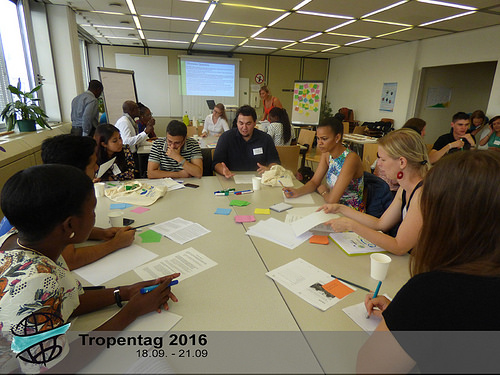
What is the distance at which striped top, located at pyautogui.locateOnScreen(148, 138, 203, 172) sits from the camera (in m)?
2.83

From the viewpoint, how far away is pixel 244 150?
3102 mm

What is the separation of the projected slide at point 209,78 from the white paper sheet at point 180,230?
27.0 ft

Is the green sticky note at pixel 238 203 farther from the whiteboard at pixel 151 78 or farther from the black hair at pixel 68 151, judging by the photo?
the whiteboard at pixel 151 78

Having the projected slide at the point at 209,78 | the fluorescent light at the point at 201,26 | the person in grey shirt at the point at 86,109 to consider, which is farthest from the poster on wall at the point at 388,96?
the person in grey shirt at the point at 86,109

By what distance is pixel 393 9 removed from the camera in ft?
14.2

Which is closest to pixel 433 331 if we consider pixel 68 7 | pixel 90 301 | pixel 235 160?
pixel 90 301

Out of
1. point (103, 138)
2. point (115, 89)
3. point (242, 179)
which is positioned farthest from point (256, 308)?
point (115, 89)

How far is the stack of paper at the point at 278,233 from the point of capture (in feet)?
5.04

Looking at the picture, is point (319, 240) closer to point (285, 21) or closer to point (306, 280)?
point (306, 280)

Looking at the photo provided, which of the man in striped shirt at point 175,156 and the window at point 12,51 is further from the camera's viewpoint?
the window at point 12,51

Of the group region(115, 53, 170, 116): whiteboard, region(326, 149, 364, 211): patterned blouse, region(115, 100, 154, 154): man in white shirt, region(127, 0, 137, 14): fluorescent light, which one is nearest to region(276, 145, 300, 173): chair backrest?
region(326, 149, 364, 211): patterned blouse

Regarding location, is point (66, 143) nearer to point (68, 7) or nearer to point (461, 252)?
point (461, 252)

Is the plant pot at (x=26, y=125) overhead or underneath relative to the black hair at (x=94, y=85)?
underneath

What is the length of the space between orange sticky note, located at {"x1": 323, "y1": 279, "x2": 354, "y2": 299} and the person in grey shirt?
4.71 meters
